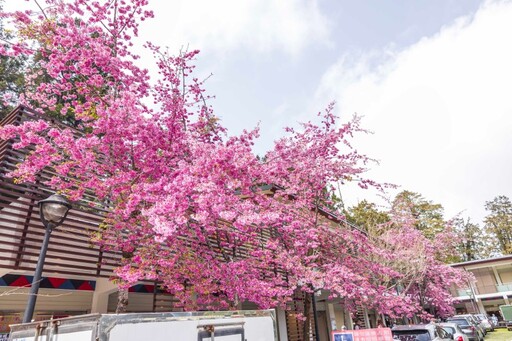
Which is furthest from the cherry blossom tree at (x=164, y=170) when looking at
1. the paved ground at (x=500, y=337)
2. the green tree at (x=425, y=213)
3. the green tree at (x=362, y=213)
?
the green tree at (x=425, y=213)

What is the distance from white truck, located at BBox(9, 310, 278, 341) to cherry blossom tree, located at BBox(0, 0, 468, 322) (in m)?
2.61

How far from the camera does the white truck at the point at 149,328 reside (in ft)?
10.2

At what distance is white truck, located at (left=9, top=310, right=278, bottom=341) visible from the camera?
10.2ft

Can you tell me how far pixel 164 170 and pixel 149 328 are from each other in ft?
18.6

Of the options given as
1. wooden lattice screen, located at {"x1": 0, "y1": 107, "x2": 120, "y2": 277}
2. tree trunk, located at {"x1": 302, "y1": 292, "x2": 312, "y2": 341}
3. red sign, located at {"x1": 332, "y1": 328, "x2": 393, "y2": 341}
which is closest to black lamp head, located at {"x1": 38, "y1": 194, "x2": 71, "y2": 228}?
wooden lattice screen, located at {"x1": 0, "y1": 107, "x2": 120, "y2": 277}

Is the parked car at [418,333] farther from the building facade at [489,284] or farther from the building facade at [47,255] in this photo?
the building facade at [489,284]

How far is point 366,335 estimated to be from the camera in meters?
9.09

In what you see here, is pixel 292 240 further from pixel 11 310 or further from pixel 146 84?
pixel 11 310

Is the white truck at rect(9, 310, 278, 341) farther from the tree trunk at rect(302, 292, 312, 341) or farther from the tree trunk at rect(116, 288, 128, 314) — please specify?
the tree trunk at rect(302, 292, 312, 341)

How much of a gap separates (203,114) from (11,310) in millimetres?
8586

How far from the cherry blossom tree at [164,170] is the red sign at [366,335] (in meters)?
1.55

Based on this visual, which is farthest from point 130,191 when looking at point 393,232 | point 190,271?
point 393,232

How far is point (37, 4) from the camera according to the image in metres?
8.45

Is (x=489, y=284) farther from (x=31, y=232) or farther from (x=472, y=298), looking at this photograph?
(x=31, y=232)
